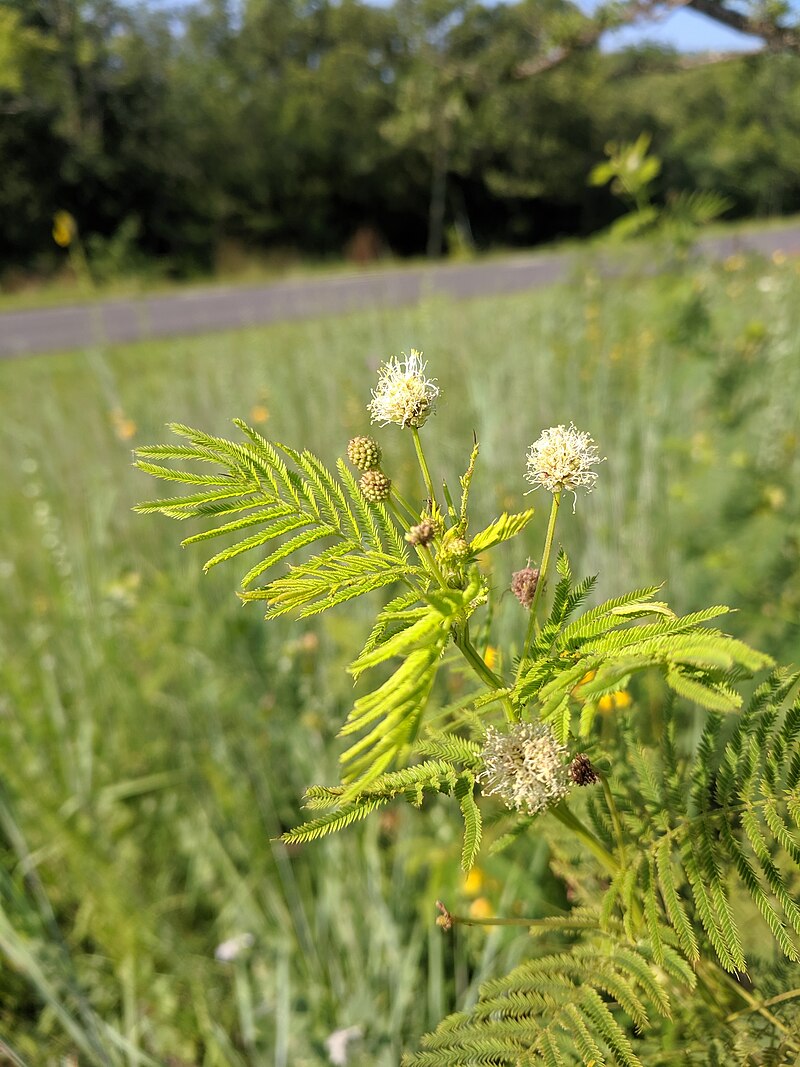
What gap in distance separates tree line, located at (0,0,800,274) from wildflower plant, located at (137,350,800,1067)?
1260cm

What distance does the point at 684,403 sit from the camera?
2.44 meters

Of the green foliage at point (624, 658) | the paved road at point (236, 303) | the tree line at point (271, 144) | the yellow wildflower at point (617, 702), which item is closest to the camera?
the green foliage at point (624, 658)

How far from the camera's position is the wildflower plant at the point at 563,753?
1.34 feet

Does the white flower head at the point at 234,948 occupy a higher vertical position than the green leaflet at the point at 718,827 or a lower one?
lower

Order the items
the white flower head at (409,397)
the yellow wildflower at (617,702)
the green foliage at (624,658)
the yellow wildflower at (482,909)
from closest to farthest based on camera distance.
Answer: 1. the green foliage at (624,658)
2. the white flower head at (409,397)
3. the yellow wildflower at (617,702)
4. the yellow wildflower at (482,909)

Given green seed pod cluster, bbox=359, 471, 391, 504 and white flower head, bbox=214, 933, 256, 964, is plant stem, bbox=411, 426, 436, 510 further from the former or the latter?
white flower head, bbox=214, 933, 256, 964

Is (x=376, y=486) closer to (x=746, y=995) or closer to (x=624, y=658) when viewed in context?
(x=624, y=658)

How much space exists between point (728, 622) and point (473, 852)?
72 cm

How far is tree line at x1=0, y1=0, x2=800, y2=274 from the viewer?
43.3ft

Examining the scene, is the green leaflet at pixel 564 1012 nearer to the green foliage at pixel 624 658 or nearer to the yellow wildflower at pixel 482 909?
the green foliage at pixel 624 658

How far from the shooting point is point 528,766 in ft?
1.39

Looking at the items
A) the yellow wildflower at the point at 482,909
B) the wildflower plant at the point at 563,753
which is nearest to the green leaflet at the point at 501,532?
the wildflower plant at the point at 563,753

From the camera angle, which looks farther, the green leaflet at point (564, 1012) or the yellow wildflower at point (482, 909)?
the yellow wildflower at point (482, 909)

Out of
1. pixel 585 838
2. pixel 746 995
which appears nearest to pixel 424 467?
pixel 585 838
